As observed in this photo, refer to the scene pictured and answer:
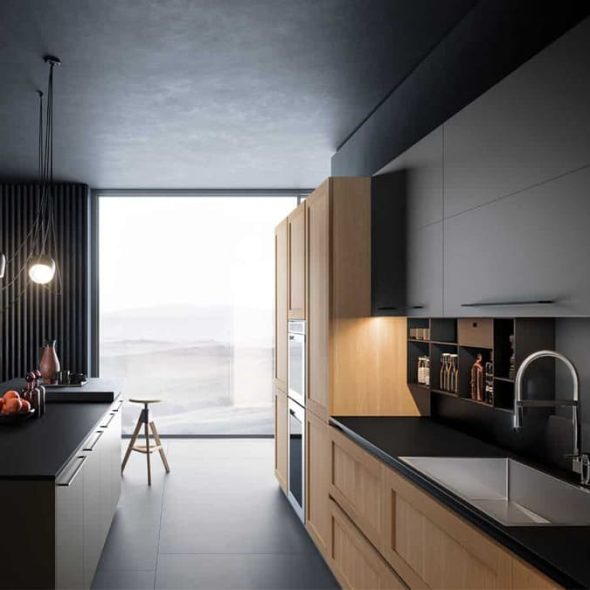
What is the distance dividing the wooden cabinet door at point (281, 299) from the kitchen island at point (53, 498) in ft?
5.55

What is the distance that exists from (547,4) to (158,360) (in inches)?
244

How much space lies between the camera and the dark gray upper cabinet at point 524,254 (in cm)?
192

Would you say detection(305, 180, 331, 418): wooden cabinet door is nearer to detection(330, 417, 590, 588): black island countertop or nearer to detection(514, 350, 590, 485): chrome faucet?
detection(330, 417, 590, 588): black island countertop

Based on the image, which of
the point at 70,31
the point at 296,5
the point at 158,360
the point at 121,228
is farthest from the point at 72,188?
the point at 296,5

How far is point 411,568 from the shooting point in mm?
2426

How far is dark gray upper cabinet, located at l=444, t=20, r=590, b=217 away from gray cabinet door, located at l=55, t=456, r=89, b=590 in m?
1.87

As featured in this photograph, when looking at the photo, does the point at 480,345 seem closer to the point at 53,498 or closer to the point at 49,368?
the point at 53,498

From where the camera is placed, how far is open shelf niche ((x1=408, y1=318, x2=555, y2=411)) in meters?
2.65

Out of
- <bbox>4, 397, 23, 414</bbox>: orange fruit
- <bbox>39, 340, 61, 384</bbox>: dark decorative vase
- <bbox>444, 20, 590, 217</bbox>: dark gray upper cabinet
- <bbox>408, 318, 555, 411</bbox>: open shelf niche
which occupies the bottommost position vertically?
<bbox>4, 397, 23, 414</bbox>: orange fruit

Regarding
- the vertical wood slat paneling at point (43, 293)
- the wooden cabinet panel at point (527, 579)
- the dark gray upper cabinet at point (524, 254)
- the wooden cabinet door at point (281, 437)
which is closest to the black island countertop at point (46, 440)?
the wooden cabinet door at point (281, 437)

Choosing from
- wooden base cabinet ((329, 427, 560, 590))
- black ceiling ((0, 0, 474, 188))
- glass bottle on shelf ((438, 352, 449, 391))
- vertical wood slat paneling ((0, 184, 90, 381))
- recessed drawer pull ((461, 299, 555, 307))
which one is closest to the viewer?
wooden base cabinet ((329, 427, 560, 590))

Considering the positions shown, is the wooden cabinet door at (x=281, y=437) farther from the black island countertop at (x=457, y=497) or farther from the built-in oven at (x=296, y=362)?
the black island countertop at (x=457, y=497)

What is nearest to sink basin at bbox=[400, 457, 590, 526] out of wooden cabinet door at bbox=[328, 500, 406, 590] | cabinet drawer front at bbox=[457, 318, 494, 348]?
wooden cabinet door at bbox=[328, 500, 406, 590]

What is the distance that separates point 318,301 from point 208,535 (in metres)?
1.75
